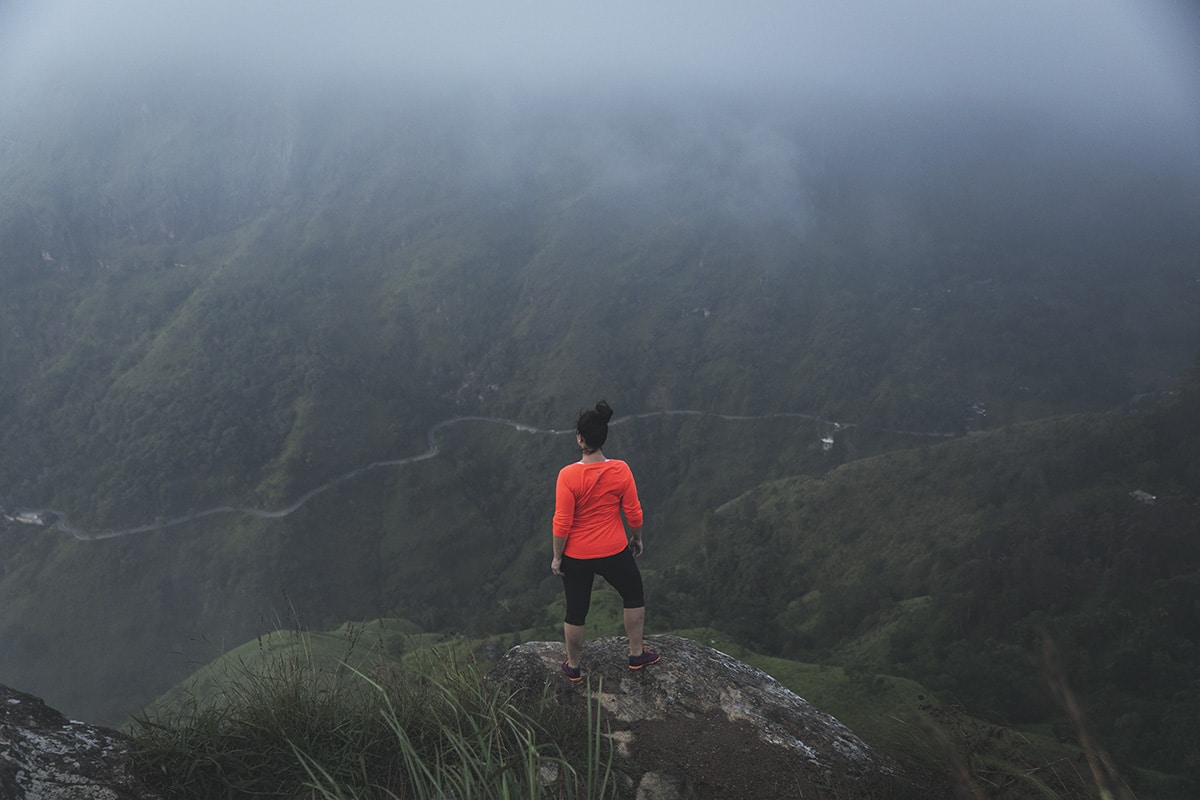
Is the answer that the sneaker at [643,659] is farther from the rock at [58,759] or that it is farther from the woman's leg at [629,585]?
the rock at [58,759]

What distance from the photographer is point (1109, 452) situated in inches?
2400

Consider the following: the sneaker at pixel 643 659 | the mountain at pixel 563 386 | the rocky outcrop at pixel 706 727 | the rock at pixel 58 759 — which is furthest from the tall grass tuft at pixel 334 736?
the mountain at pixel 563 386

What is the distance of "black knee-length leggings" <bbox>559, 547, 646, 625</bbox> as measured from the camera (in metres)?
6.06

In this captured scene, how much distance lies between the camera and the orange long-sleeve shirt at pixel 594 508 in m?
5.83

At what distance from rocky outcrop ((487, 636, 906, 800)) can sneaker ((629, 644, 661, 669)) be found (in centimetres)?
7

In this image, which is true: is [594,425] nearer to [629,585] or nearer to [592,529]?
[592,529]

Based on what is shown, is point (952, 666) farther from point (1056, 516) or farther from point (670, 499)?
point (670, 499)

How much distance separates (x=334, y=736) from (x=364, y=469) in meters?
100

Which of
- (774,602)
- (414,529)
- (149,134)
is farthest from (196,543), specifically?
(149,134)

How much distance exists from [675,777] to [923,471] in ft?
210

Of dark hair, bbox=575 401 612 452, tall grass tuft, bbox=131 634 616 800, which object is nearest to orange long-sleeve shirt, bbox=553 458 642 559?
dark hair, bbox=575 401 612 452

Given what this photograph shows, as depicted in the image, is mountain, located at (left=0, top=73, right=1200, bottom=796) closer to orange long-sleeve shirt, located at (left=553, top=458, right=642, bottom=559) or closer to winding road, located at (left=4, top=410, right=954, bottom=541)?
winding road, located at (left=4, top=410, right=954, bottom=541)

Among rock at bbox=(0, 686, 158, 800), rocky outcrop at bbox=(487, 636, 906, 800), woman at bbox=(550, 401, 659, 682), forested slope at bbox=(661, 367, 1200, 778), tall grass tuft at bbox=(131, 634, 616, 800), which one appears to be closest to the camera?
rock at bbox=(0, 686, 158, 800)

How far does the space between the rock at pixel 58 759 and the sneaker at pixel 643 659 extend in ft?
12.3
